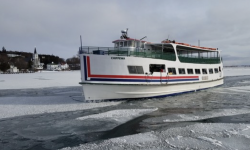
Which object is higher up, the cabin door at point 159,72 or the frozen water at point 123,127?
the cabin door at point 159,72

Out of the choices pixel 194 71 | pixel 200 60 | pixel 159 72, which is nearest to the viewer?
pixel 159 72

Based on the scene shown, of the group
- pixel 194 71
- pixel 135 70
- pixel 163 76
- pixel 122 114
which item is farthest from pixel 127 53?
pixel 194 71

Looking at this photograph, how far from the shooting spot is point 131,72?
1242cm

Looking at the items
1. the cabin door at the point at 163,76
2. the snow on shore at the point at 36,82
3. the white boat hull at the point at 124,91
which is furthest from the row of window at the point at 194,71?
the snow on shore at the point at 36,82

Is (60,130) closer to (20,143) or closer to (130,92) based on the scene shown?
(20,143)

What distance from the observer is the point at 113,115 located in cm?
928

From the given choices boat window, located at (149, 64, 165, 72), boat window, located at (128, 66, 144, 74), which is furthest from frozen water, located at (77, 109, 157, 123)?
boat window, located at (149, 64, 165, 72)

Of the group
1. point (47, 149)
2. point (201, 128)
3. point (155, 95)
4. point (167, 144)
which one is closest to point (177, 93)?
point (155, 95)

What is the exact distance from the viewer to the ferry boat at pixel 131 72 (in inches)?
462

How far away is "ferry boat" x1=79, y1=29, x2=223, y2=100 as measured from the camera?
38.5 feet

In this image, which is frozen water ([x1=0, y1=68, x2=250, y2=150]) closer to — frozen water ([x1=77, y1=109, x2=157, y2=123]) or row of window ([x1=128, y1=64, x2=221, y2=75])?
frozen water ([x1=77, y1=109, x2=157, y2=123])

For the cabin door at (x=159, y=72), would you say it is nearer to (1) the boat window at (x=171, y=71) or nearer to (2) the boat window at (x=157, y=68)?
(2) the boat window at (x=157, y=68)

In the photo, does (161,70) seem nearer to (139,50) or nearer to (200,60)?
(139,50)

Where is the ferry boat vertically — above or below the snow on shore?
above
